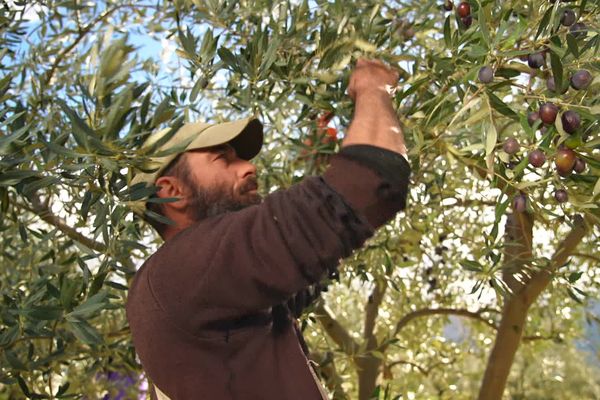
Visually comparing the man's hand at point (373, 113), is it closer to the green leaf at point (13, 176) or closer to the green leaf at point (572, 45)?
the green leaf at point (572, 45)

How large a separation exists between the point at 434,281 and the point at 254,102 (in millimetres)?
3123

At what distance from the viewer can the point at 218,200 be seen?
215 cm

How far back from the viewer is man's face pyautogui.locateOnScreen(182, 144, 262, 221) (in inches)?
84.9

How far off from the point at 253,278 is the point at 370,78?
56cm

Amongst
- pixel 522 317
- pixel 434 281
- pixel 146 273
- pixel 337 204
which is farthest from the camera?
pixel 434 281

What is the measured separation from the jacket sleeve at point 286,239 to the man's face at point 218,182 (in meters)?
0.26

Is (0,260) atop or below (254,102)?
below

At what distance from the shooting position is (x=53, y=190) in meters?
3.72

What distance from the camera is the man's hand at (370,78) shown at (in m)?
1.89

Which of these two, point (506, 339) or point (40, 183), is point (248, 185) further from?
point (506, 339)

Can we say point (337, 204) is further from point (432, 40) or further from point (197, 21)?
point (197, 21)

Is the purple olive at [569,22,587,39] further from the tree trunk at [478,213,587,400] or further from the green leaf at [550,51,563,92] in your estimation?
the tree trunk at [478,213,587,400]

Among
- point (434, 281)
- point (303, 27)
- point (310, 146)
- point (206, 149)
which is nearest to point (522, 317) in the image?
point (434, 281)

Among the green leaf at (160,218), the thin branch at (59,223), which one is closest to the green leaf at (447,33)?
the green leaf at (160,218)
